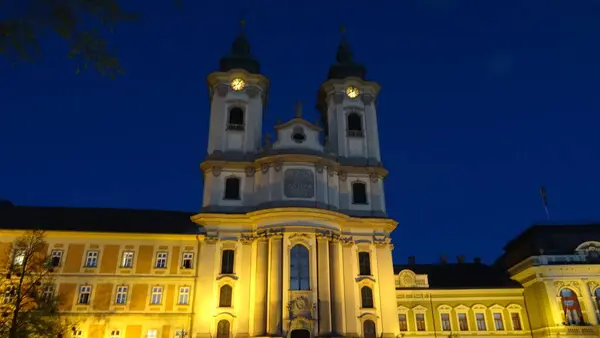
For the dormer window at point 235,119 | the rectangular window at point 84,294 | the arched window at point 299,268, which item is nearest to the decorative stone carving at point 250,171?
the dormer window at point 235,119

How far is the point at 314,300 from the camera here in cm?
2847

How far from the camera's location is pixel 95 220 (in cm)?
3372

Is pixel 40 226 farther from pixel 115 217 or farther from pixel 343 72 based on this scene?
pixel 343 72

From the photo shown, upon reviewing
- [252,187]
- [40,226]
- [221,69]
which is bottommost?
[40,226]

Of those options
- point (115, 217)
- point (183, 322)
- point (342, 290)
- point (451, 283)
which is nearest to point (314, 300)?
point (342, 290)

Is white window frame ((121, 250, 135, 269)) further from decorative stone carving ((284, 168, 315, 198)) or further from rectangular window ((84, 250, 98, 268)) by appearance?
decorative stone carving ((284, 168, 315, 198))

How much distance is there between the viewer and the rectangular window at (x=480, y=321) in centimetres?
3406

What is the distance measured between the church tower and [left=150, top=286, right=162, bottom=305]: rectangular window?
986 cm

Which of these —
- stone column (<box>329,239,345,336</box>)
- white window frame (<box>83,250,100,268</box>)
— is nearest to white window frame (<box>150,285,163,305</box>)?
white window frame (<box>83,250,100,268</box>)

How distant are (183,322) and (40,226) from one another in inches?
469

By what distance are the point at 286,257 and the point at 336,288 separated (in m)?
3.79

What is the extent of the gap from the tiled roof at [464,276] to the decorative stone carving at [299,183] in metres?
11.5

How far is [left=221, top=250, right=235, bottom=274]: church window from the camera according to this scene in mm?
30422

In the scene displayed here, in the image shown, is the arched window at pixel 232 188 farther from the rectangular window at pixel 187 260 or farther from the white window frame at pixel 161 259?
the white window frame at pixel 161 259
